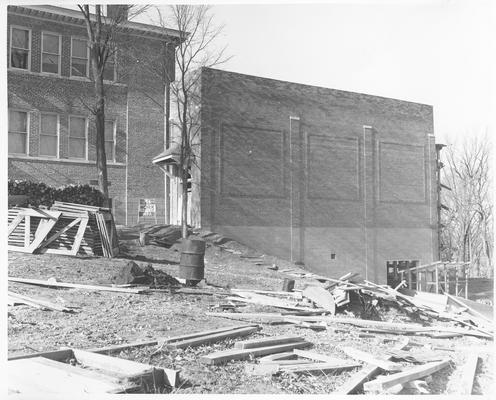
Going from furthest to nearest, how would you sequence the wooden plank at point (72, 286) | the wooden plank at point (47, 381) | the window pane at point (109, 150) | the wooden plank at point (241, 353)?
the window pane at point (109, 150) → the wooden plank at point (72, 286) → the wooden plank at point (241, 353) → the wooden plank at point (47, 381)

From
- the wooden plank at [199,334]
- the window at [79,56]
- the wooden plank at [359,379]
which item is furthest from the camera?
the window at [79,56]

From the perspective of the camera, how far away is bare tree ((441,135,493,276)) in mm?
15944

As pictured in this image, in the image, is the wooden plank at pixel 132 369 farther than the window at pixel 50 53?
No

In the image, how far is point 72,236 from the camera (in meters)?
13.0

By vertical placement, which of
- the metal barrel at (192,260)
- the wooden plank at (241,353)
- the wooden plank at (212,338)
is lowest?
the wooden plank at (241,353)

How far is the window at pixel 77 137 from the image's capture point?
20.2 metres

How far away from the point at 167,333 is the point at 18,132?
48.1ft

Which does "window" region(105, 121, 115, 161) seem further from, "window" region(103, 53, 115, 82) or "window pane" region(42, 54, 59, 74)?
"window pane" region(42, 54, 59, 74)

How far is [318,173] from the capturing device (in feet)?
74.9

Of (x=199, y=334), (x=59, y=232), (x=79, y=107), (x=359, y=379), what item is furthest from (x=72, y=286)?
(x=79, y=107)

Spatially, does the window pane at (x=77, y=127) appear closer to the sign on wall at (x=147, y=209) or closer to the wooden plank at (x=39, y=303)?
the sign on wall at (x=147, y=209)

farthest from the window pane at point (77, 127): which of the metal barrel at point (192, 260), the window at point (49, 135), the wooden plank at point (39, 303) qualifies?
the wooden plank at point (39, 303)

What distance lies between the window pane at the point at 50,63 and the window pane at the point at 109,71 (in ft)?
5.86

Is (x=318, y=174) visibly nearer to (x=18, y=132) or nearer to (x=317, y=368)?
(x=18, y=132)
